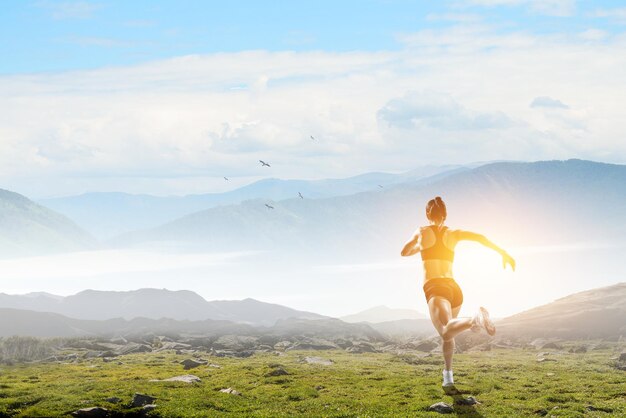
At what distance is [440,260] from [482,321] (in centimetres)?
376

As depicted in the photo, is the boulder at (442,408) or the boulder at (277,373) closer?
the boulder at (442,408)

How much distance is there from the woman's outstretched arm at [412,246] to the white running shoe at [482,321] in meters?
4.01

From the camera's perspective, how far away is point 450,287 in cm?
2419

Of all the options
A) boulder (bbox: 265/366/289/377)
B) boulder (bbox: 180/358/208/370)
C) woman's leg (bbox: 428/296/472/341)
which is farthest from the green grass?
boulder (bbox: 180/358/208/370)

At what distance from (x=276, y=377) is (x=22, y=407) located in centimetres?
1776

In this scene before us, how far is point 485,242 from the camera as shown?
2434cm

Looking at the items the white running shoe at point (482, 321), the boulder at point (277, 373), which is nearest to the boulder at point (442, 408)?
the white running shoe at point (482, 321)

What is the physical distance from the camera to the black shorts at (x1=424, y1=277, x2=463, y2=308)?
2406 centimetres

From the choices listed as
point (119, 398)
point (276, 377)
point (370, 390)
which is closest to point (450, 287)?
point (370, 390)

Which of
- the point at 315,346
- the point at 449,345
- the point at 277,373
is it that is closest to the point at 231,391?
the point at 277,373

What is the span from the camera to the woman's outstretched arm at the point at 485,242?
2414 cm

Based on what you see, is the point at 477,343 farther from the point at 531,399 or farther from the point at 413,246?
the point at 413,246

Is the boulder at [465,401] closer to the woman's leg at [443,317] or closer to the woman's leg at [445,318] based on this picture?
the woman's leg at [445,318]

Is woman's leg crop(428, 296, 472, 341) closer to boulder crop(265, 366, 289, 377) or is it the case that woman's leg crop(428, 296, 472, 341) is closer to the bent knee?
the bent knee
